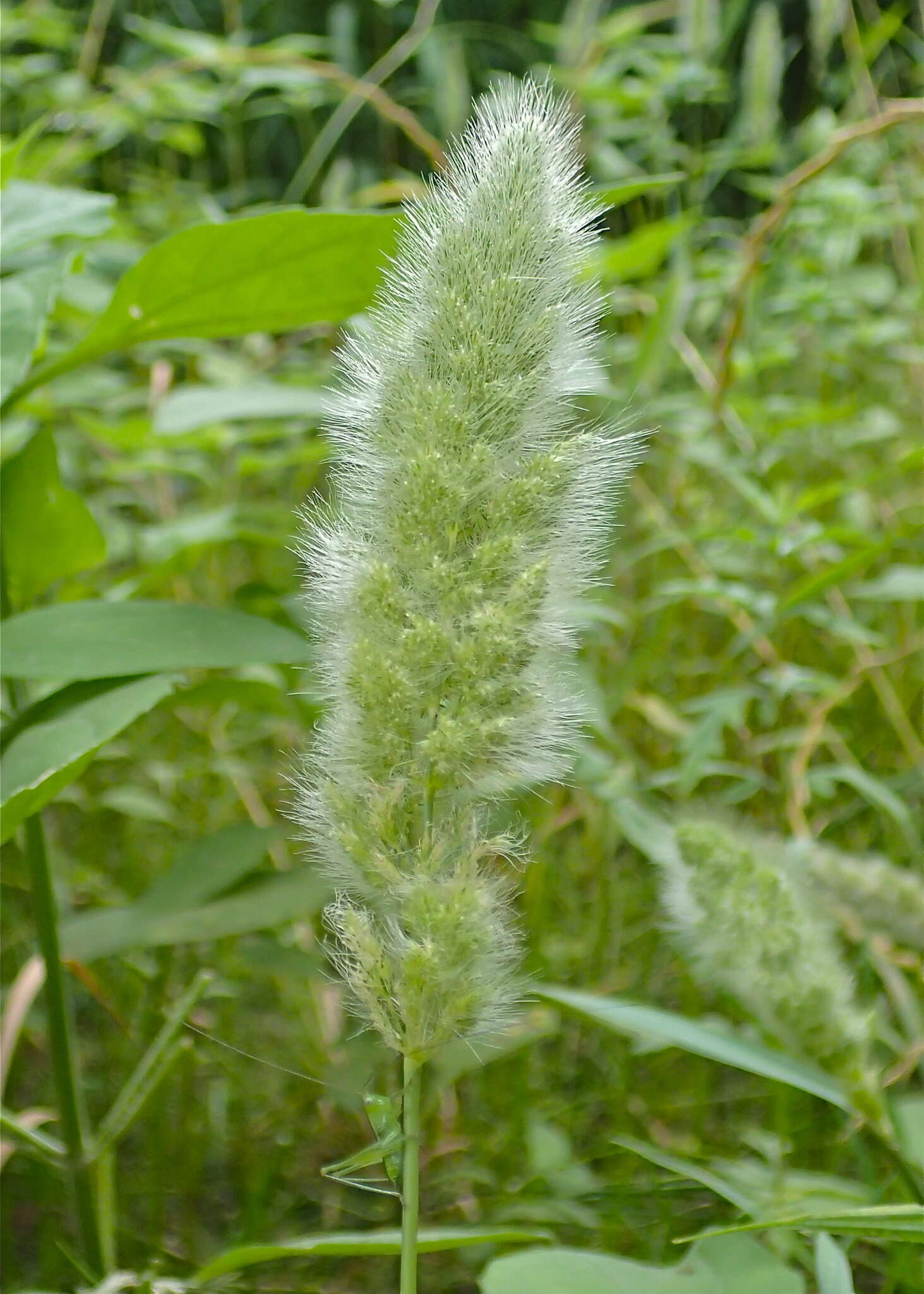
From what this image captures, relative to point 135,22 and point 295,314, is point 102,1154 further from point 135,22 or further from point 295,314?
point 135,22

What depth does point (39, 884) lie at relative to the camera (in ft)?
2.10

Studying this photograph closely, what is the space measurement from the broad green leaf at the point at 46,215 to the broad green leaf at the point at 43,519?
0.11 meters

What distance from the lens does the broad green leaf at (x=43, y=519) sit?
2.19 ft

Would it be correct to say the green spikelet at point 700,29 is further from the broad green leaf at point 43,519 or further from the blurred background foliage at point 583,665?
the broad green leaf at point 43,519

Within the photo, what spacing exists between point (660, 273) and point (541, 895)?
54.6 inches

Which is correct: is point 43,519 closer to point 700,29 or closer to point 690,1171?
point 690,1171

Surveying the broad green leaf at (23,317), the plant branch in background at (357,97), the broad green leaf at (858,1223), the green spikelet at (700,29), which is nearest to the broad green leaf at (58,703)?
the broad green leaf at (23,317)

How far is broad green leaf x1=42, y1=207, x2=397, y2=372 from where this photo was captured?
1.89 feet

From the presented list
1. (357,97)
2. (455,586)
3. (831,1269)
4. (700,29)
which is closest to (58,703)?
(455,586)

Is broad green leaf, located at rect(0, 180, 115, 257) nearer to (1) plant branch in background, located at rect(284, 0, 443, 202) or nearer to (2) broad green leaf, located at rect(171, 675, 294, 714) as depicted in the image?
(2) broad green leaf, located at rect(171, 675, 294, 714)

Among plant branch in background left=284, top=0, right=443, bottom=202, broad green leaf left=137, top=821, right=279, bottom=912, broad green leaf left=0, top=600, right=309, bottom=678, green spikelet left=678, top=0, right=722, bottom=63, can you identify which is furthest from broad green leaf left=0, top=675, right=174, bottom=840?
green spikelet left=678, top=0, right=722, bottom=63

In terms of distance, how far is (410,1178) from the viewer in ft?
1.18

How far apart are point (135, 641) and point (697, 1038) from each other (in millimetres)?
309

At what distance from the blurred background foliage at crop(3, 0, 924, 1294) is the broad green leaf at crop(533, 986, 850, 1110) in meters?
0.14
